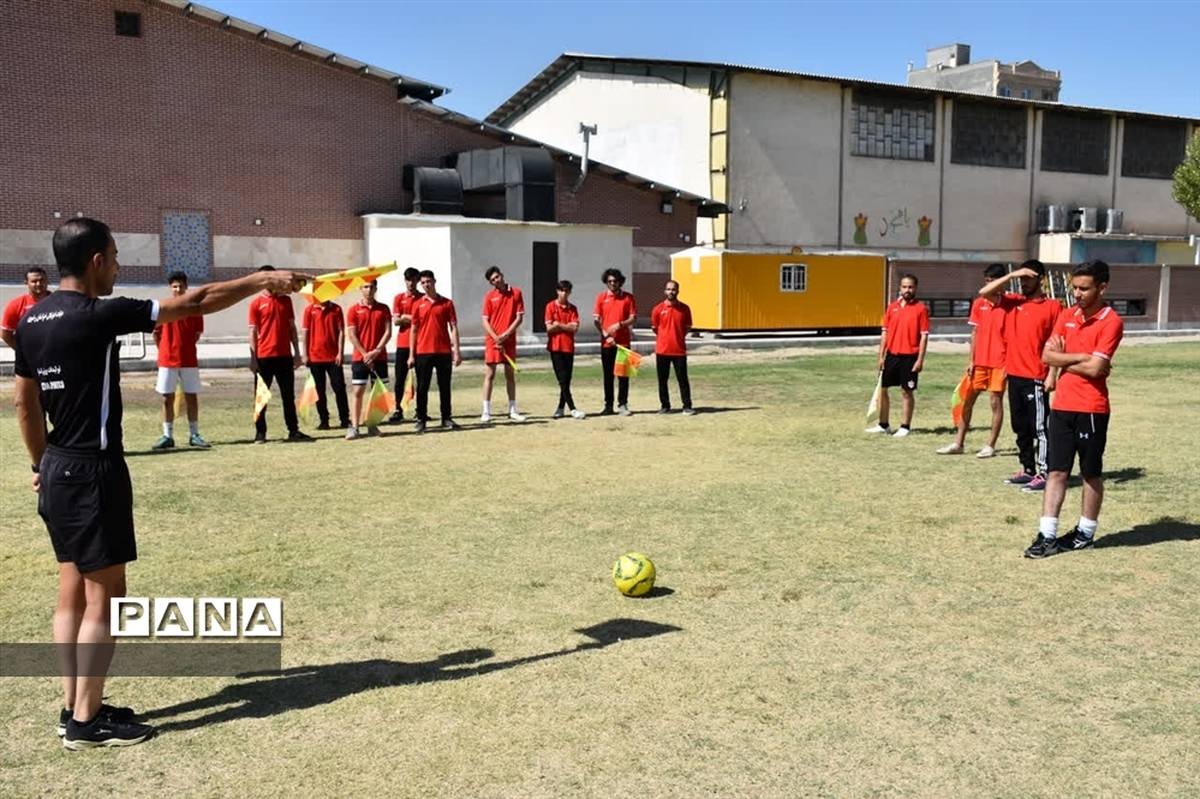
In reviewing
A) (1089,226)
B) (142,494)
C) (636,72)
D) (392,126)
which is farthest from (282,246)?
(1089,226)

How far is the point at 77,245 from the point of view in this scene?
429cm

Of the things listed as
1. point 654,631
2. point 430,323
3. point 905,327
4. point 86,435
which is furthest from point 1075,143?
point 86,435

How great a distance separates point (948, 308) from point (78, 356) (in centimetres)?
3671

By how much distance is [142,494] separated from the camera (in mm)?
9398

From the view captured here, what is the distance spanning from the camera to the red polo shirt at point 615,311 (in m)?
15.4

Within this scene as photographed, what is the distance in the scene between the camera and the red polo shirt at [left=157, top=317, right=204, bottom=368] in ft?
39.4

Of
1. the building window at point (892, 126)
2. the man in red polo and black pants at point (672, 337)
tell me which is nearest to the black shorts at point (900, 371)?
the man in red polo and black pants at point (672, 337)

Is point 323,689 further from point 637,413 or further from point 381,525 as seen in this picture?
point 637,413

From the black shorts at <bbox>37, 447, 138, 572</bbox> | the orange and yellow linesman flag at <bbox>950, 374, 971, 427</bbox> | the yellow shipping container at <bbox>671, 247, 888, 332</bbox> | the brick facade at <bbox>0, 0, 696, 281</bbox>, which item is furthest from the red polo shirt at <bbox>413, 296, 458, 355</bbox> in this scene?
the yellow shipping container at <bbox>671, 247, 888, 332</bbox>

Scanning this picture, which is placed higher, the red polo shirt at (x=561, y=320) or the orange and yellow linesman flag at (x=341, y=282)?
the orange and yellow linesman flag at (x=341, y=282)

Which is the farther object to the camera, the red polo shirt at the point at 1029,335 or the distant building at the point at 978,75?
the distant building at the point at 978,75

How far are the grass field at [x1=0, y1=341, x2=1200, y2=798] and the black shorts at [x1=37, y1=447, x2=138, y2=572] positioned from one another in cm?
78

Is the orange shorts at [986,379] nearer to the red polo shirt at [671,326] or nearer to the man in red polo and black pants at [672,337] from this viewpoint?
the man in red polo and black pants at [672,337]

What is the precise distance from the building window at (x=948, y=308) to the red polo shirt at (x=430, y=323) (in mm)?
27261
